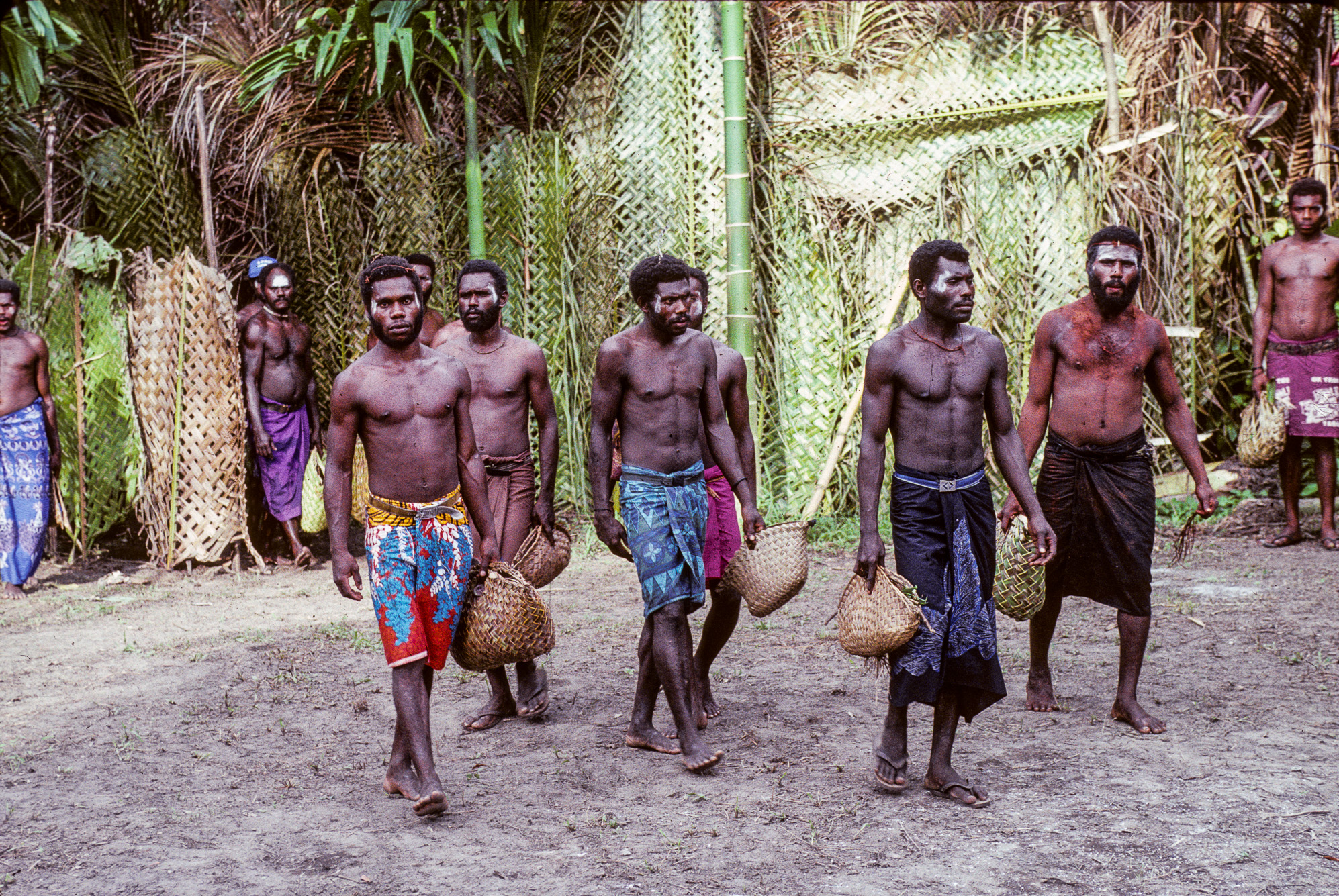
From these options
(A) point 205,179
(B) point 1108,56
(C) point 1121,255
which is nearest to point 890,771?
(C) point 1121,255

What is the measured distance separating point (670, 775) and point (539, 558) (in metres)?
1.04

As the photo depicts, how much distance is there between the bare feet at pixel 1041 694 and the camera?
474 cm

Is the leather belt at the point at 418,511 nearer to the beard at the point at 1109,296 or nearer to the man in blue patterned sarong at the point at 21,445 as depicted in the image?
the beard at the point at 1109,296

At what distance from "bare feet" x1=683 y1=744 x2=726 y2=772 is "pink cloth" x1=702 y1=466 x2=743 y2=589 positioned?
706 mm

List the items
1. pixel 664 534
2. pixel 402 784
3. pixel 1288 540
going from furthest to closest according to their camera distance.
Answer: pixel 1288 540 → pixel 664 534 → pixel 402 784

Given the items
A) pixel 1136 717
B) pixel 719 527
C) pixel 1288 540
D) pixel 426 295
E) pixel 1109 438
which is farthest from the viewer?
pixel 1288 540

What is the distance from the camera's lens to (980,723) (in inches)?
182

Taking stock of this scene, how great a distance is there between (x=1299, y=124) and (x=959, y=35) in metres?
3.33

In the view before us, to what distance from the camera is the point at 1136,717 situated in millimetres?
4438

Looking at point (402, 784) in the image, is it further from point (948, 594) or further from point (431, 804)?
point (948, 594)

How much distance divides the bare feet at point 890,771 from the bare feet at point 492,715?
1.58 metres

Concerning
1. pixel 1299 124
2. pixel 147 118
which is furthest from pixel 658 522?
pixel 1299 124

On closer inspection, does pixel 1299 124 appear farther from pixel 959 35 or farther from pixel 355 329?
pixel 355 329

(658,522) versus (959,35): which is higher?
(959,35)
